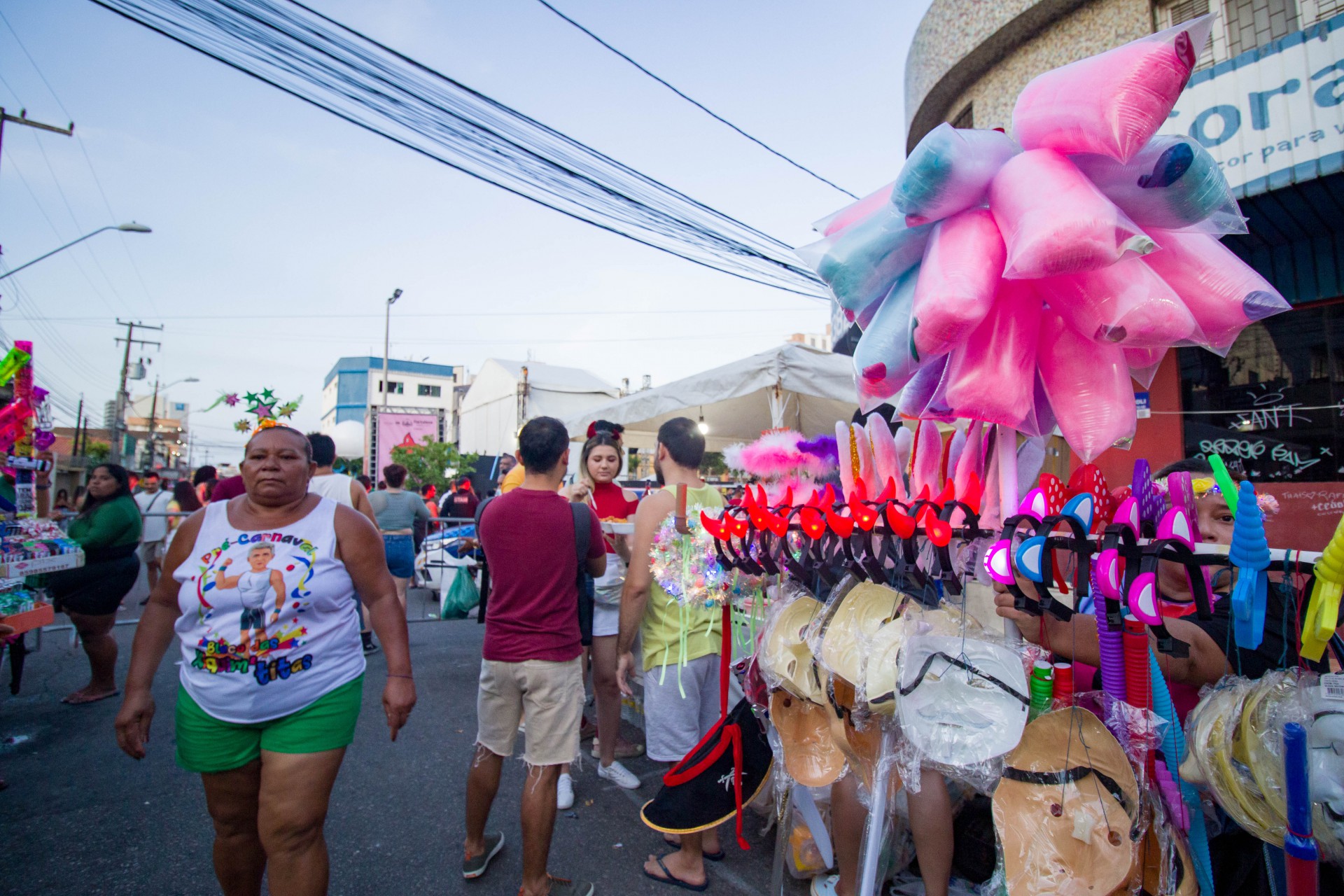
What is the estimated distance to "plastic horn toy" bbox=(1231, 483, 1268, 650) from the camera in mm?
1090

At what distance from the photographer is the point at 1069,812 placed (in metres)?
1.37

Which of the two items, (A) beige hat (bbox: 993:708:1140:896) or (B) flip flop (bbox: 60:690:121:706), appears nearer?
(A) beige hat (bbox: 993:708:1140:896)

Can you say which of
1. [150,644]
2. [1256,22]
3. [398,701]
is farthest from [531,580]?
[1256,22]

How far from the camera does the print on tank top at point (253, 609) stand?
195 centimetres

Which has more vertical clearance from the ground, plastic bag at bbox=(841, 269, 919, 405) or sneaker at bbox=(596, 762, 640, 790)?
plastic bag at bbox=(841, 269, 919, 405)

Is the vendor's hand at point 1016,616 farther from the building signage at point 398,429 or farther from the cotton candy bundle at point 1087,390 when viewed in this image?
the building signage at point 398,429

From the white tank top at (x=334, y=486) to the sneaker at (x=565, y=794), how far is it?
2.07 metres

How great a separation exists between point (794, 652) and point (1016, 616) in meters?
0.57

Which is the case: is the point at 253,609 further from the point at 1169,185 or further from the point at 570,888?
the point at 1169,185

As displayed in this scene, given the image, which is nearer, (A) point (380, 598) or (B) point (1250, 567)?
(B) point (1250, 567)

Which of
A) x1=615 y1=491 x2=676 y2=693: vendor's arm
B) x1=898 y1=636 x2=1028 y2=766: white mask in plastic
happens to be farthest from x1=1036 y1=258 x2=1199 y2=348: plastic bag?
x1=615 y1=491 x2=676 y2=693: vendor's arm

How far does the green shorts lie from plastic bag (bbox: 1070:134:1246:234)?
2.44 metres

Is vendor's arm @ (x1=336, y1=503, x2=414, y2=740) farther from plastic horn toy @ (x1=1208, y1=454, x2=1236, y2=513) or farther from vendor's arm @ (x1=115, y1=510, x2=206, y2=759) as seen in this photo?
plastic horn toy @ (x1=1208, y1=454, x2=1236, y2=513)

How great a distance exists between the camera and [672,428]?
2.86 metres
